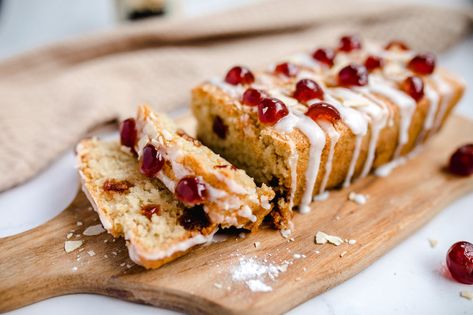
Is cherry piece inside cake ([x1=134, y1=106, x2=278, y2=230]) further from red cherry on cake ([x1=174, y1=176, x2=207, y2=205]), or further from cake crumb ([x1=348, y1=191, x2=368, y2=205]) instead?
cake crumb ([x1=348, y1=191, x2=368, y2=205])

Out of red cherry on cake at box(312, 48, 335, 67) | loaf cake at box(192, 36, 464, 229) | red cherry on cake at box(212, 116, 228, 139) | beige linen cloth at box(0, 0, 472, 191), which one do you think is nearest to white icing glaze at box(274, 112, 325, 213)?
loaf cake at box(192, 36, 464, 229)

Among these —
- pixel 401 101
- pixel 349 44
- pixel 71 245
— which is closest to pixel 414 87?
pixel 401 101

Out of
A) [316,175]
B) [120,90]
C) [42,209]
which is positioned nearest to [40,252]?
[42,209]

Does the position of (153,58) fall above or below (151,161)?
below

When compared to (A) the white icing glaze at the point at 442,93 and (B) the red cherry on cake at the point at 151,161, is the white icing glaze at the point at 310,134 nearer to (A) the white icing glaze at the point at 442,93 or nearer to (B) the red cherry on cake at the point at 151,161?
(B) the red cherry on cake at the point at 151,161

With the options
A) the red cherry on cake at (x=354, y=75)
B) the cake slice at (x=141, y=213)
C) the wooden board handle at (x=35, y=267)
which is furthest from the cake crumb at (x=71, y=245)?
the red cherry on cake at (x=354, y=75)

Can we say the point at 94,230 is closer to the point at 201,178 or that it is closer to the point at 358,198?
the point at 201,178

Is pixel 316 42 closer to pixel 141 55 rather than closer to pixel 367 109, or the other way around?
pixel 141 55
